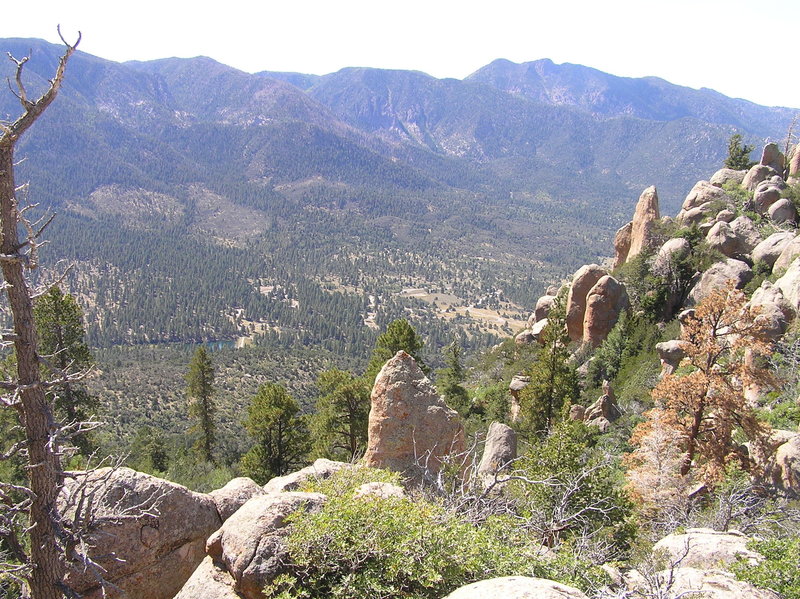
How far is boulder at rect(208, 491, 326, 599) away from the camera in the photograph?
28.1 feet

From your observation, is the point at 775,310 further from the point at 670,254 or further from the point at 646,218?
the point at 646,218

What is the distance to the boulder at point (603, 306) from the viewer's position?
37.0m

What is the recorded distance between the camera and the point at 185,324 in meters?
162

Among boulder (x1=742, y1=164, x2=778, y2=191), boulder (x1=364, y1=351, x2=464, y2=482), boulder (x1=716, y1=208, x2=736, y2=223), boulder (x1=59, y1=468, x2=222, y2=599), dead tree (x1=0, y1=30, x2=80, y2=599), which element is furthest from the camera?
boulder (x1=742, y1=164, x2=778, y2=191)

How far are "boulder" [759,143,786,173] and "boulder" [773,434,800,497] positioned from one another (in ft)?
122

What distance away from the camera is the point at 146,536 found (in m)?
11.5

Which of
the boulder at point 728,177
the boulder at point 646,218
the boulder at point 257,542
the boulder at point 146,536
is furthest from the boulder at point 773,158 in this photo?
the boulder at point 146,536

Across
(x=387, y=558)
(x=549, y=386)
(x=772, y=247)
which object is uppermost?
(x=772, y=247)

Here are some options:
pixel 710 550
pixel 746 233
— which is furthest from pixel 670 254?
pixel 710 550

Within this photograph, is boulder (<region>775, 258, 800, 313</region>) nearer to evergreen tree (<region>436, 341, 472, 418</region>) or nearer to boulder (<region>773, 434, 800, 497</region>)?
boulder (<region>773, 434, 800, 497</region>)

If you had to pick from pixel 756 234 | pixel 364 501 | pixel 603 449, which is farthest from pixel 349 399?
pixel 756 234

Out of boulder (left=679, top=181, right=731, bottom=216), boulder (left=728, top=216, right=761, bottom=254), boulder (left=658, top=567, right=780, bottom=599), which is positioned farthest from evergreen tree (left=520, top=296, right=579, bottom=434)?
boulder (left=679, top=181, right=731, bottom=216)

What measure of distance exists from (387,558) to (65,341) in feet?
76.8

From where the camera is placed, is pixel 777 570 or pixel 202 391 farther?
pixel 202 391
